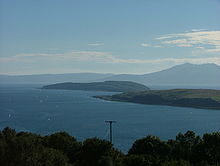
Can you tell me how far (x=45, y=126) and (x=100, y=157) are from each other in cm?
2262

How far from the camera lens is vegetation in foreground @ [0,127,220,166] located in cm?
829

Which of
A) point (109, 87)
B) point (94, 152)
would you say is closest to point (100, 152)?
point (94, 152)

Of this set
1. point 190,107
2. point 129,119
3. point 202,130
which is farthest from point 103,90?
point 202,130

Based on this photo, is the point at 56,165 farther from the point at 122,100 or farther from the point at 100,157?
the point at 122,100

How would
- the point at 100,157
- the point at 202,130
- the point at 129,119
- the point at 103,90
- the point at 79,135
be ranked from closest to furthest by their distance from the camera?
the point at 100,157 → the point at 79,135 → the point at 202,130 → the point at 129,119 → the point at 103,90


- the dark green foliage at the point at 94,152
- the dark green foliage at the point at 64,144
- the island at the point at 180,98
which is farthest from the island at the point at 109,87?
the dark green foliage at the point at 94,152

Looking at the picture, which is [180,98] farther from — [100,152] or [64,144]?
[100,152]

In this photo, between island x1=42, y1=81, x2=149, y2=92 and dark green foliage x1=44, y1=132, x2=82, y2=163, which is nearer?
dark green foliage x1=44, y1=132, x2=82, y2=163

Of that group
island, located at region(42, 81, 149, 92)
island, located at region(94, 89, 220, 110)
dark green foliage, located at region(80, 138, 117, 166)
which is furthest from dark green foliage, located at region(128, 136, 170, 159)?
island, located at region(42, 81, 149, 92)

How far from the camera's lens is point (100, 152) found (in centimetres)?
1045

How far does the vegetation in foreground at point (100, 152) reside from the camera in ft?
27.2

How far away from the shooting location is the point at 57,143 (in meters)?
11.7

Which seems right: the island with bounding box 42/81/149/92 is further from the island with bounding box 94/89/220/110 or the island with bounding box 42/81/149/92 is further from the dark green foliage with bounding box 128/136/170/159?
the dark green foliage with bounding box 128/136/170/159

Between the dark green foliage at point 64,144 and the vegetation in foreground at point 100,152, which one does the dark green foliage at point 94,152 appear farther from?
the dark green foliage at point 64,144
